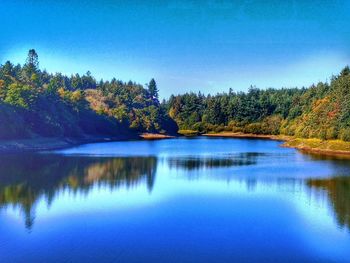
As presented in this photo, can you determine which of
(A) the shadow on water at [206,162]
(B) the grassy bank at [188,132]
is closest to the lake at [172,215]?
(A) the shadow on water at [206,162]

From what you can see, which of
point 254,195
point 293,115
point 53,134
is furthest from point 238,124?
point 254,195

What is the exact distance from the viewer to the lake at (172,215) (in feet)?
73.5

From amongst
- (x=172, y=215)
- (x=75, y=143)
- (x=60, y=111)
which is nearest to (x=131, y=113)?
(x=60, y=111)

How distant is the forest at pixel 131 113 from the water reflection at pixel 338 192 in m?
48.8

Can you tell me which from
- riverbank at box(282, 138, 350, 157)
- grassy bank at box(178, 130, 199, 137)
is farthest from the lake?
grassy bank at box(178, 130, 199, 137)

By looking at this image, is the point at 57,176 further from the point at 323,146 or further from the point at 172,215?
the point at 323,146

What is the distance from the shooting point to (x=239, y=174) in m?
52.4

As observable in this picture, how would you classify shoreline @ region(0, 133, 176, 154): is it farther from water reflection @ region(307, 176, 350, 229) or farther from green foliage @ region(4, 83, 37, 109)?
water reflection @ region(307, 176, 350, 229)

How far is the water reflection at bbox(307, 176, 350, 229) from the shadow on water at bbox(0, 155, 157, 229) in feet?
54.3

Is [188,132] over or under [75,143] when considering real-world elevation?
over

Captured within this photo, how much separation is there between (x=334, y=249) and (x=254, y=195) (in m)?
16.1

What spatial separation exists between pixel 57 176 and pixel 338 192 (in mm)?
29269

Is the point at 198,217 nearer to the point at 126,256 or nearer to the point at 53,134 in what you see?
the point at 126,256

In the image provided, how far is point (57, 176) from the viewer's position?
48.4 m
